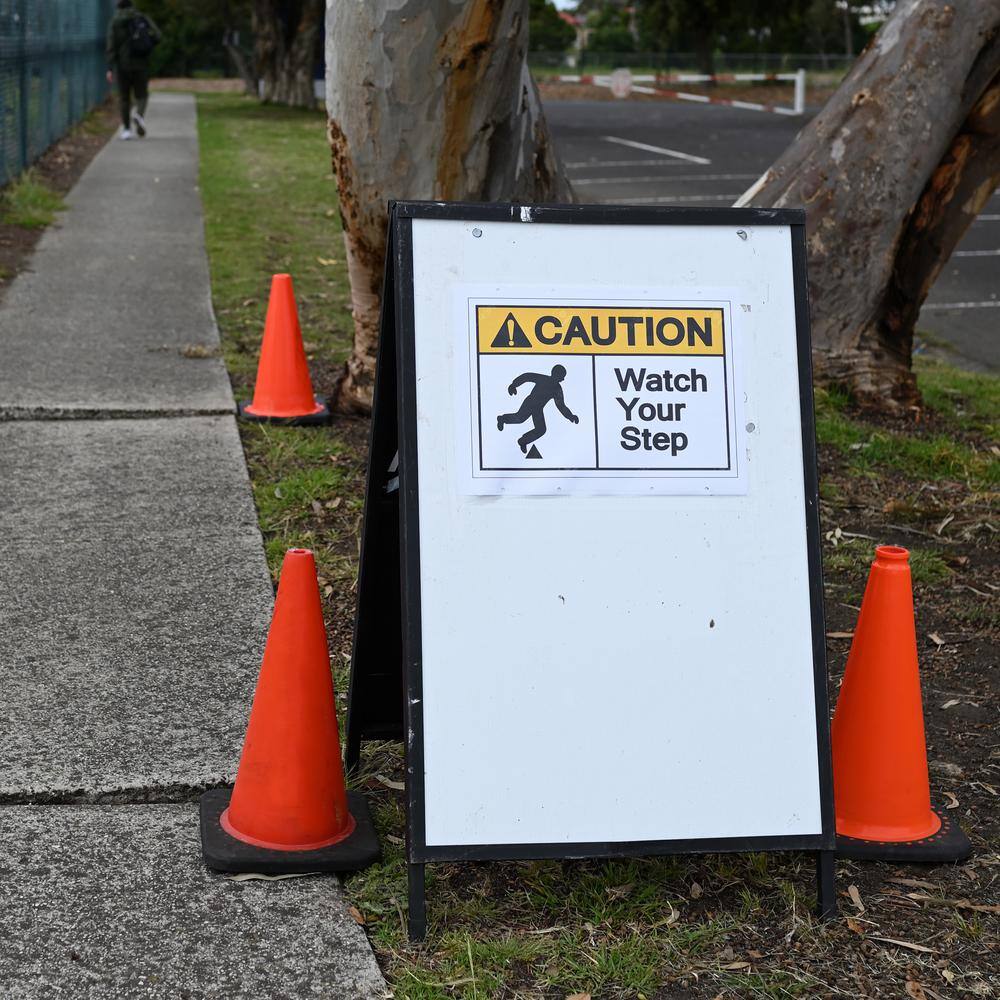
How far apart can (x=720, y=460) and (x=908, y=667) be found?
2.40 feet

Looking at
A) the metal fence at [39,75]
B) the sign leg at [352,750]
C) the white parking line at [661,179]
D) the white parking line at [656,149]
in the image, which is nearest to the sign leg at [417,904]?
the sign leg at [352,750]

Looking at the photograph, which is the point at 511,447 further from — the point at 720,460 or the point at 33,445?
the point at 33,445

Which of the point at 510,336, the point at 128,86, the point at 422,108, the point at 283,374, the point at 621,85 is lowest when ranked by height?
the point at 283,374

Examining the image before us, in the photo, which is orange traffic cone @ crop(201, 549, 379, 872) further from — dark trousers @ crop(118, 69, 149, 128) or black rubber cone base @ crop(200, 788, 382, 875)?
dark trousers @ crop(118, 69, 149, 128)

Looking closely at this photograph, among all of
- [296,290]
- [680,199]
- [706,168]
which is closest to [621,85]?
[706,168]

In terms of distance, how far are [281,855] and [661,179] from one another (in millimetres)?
17279

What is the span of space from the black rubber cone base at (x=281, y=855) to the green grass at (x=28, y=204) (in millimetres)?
9911

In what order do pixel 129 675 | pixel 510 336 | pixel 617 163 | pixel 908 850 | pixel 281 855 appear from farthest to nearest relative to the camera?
pixel 617 163
pixel 129 675
pixel 908 850
pixel 281 855
pixel 510 336

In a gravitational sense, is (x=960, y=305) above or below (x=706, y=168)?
below

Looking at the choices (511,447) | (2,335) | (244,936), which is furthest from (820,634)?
(2,335)

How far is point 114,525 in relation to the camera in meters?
5.26

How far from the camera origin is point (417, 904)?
289cm

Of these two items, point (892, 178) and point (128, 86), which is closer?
point (892, 178)

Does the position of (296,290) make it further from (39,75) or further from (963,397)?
(39,75)
